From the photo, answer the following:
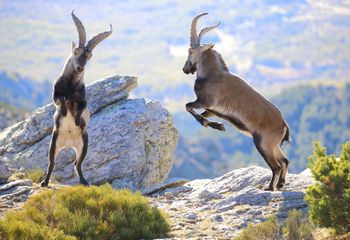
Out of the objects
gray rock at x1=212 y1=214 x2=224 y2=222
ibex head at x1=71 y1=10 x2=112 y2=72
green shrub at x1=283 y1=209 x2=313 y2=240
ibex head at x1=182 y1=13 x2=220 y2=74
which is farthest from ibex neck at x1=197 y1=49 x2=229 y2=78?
green shrub at x1=283 y1=209 x2=313 y2=240

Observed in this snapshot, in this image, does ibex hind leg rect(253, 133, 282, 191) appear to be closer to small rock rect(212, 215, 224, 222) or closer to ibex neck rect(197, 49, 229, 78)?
small rock rect(212, 215, 224, 222)

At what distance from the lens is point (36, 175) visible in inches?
684

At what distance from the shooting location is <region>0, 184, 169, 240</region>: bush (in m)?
11.1

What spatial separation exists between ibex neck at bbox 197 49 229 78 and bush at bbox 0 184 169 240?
17.1ft

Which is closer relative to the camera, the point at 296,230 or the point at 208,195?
the point at 296,230

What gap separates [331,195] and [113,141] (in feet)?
30.1

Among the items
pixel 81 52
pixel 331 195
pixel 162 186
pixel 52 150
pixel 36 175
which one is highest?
pixel 81 52

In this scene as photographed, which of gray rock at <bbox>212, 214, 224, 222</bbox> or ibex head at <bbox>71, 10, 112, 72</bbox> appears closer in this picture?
gray rock at <bbox>212, 214, 224, 222</bbox>

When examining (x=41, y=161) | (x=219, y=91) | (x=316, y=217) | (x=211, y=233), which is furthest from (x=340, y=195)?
(x=41, y=161)

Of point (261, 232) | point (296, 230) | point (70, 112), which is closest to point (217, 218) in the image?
point (261, 232)

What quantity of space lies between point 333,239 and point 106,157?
30.5 feet

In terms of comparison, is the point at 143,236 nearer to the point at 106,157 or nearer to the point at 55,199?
the point at 55,199

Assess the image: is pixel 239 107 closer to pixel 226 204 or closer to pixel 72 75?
pixel 226 204

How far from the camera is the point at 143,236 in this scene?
12109 millimetres
